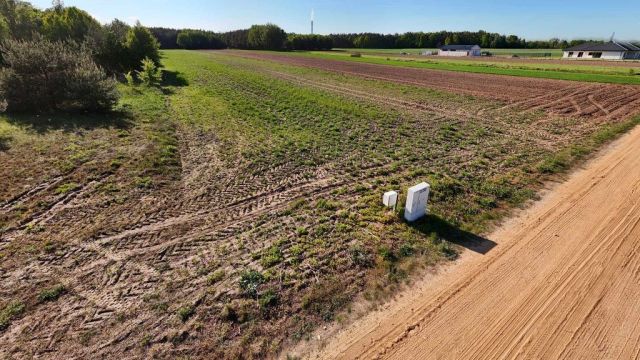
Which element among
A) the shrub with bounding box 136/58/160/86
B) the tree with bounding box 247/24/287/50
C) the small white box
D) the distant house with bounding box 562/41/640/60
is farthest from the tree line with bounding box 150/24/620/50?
the small white box

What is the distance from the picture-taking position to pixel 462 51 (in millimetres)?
92250

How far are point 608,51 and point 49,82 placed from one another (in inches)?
3501

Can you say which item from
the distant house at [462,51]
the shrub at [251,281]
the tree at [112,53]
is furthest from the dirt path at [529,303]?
the distant house at [462,51]

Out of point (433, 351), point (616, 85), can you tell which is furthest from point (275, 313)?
point (616, 85)

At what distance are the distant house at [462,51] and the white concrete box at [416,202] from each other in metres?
96.9

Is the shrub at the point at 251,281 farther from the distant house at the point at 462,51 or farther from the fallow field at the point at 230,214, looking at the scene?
the distant house at the point at 462,51

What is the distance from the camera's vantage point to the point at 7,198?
→ 8.55m

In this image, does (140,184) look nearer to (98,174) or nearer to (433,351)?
(98,174)

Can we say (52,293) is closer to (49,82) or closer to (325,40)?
(49,82)

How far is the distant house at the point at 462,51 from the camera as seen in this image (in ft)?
294

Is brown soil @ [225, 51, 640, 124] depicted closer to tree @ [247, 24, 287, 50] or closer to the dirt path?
the dirt path

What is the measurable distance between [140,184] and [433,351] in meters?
9.03

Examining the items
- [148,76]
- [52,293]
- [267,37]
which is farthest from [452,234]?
[267,37]

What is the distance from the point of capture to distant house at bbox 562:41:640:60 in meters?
62.0
